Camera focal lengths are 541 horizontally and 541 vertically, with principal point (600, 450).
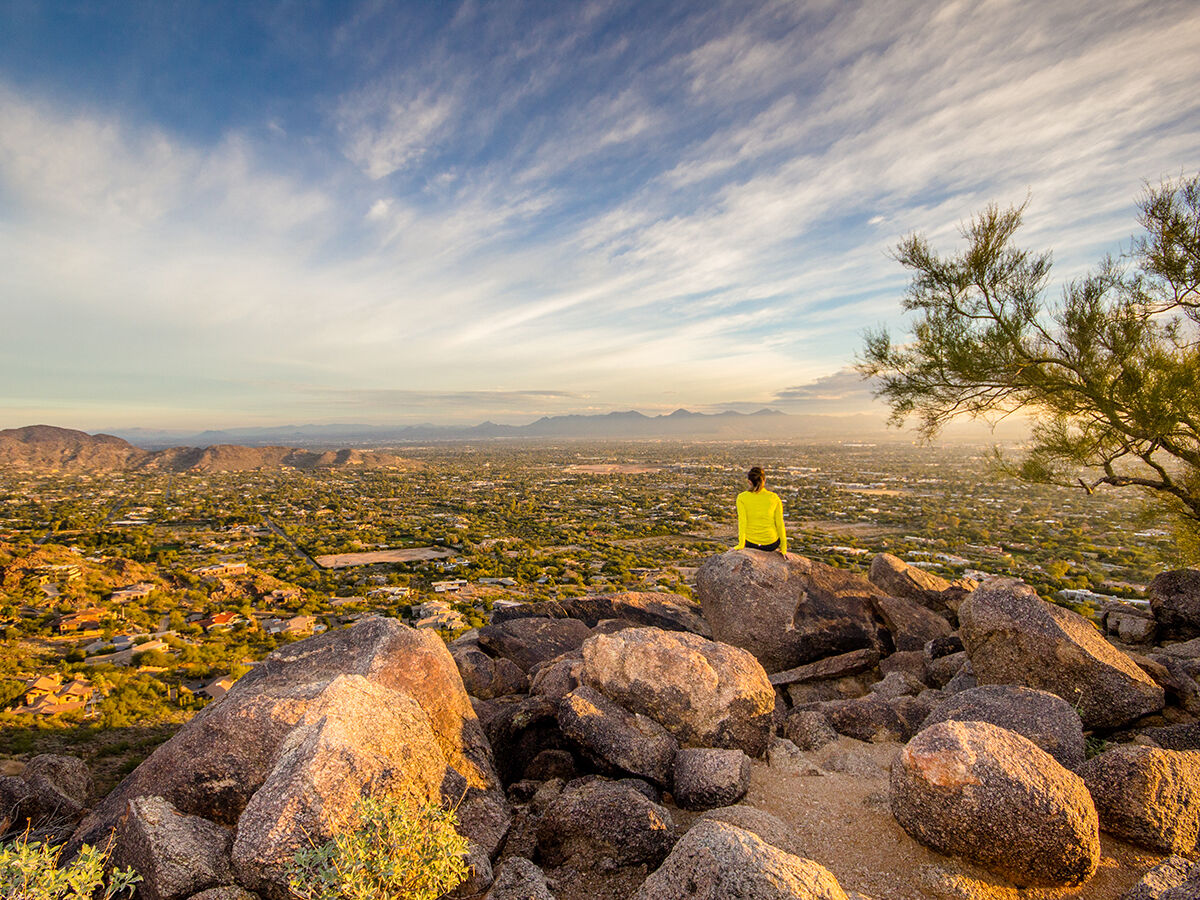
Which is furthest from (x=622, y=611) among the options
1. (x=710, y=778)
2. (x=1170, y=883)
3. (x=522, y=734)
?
(x=1170, y=883)

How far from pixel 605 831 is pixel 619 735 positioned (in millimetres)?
1497

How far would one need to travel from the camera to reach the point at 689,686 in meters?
8.02

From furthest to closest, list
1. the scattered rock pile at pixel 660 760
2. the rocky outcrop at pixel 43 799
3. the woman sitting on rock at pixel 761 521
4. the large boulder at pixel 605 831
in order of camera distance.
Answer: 1. the woman sitting on rock at pixel 761 521
2. the rocky outcrop at pixel 43 799
3. the large boulder at pixel 605 831
4. the scattered rock pile at pixel 660 760

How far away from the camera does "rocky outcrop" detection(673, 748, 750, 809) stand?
6.69 m

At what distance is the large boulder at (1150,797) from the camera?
5340mm

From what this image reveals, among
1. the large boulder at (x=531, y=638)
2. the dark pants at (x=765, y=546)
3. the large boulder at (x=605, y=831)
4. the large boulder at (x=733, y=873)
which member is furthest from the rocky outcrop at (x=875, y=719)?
the large boulder at (x=531, y=638)

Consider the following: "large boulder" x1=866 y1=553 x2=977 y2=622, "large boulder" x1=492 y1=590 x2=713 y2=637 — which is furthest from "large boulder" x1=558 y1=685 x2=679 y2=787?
"large boulder" x1=866 y1=553 x2=977 y2=622

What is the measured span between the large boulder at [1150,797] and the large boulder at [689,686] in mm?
3742

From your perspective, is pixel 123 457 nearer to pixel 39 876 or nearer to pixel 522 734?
pixel 522 734

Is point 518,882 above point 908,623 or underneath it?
above

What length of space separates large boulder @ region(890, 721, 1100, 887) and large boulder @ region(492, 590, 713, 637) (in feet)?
28.8

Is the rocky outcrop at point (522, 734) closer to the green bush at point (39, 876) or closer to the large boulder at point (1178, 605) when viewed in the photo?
the green bush at point (39, 876)

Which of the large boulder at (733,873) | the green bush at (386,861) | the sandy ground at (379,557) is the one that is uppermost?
the green bush at (386,861)

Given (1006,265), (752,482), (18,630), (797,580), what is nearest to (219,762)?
(752,482)
